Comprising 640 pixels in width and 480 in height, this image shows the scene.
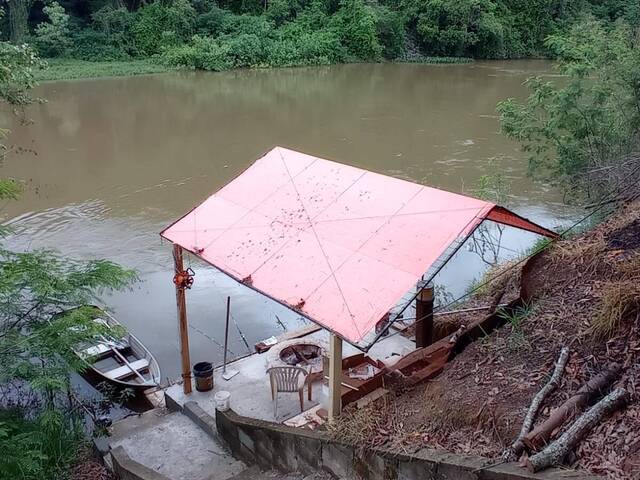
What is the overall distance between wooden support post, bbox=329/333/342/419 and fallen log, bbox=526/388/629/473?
1849 mm

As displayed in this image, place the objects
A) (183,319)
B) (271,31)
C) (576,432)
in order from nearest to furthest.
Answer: (576,432) → (183,319) → (271,31)

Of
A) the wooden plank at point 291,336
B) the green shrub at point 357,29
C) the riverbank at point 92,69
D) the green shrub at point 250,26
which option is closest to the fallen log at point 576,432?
the wooden plank at point 291,336

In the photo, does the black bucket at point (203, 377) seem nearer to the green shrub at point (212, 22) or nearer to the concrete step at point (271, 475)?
the concrete step at point (271, 475)

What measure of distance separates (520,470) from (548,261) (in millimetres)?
2829

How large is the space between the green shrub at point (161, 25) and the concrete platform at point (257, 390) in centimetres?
3141

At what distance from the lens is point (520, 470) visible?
3.28m

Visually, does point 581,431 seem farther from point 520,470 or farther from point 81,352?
point 81,352

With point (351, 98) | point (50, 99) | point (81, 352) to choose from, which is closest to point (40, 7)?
point (50, 99)

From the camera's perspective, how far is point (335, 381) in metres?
4.91

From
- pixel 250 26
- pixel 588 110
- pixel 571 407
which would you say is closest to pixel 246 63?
pixel 250 26

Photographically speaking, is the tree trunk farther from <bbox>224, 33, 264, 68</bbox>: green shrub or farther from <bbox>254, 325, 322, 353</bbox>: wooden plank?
<bbox>254, 325, 322, 353</bbox>: wooden plank

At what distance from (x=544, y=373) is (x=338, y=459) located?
5.28ft

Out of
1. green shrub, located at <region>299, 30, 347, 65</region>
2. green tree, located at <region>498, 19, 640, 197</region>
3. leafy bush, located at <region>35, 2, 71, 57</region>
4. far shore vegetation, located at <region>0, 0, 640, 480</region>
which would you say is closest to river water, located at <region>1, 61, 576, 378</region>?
far shore vegetation, located at <region>0, 0, 640, 480</region>

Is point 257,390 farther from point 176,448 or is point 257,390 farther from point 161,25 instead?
point 161,25
